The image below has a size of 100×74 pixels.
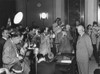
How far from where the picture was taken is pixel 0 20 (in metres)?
9.89

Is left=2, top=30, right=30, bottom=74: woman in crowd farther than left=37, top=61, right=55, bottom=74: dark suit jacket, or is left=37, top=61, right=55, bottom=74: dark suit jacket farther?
left=37, top=61, right=55, bottom=74: dark suit jacket

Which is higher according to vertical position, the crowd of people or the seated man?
the crowd of people

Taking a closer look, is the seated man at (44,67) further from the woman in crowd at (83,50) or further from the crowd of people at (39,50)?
the woman in crowd at (83,50)

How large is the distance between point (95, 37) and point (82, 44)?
143 inches

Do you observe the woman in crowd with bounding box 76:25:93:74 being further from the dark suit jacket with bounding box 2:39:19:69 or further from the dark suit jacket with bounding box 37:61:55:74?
the dark suit jacket with bounding box 2:39:19:69

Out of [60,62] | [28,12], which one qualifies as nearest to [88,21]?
[28,12]

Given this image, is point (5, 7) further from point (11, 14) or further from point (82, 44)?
point (82, 44)

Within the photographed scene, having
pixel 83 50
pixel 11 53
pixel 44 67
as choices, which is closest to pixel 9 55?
pixel 11 53

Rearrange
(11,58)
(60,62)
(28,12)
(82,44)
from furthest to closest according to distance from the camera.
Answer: (28,12) → (82,44) → (60,62) → (11,58)

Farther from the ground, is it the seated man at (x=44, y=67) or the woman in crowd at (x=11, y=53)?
the woman in crowd at (x=11, y=53)

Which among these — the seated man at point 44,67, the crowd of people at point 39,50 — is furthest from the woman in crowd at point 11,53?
the seated man at point 44,67

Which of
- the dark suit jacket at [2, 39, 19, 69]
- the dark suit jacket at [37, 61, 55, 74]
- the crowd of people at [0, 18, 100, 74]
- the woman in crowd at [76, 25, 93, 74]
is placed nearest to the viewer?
the dark suit jacket at [2, 39, 19, 69]

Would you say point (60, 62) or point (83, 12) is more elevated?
point (83, 12)

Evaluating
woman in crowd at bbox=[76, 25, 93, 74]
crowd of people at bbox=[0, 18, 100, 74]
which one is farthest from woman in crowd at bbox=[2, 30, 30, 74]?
woman in crowd at bbox=[76, 25, 93, 74]
